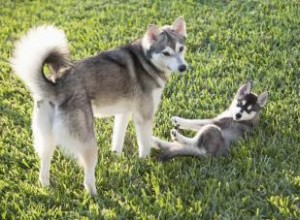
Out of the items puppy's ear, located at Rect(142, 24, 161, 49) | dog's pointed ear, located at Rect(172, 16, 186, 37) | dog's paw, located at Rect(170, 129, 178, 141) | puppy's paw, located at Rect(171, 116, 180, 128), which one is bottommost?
dog's paw, located at Rect(170, 129, 178, 141)

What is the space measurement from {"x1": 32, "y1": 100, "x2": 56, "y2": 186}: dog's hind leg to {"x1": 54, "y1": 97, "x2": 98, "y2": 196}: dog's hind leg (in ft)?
0.29

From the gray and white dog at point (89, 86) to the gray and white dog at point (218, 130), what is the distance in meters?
0.27

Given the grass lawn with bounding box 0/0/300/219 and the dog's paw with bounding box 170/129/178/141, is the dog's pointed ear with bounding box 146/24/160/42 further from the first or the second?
the grass lawn with bounding box 0/0/300/219

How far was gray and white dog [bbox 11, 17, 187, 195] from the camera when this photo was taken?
156 inches

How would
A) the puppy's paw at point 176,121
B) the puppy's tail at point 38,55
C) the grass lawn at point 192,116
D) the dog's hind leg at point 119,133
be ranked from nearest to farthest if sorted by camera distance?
the puppy's tail at point 38,55 < the grass lawn at point 192,116 < the dog's hind leg at point 119,133 < the puppy's paw at point 176,121

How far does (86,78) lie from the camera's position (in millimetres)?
4250

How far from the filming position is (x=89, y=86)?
13.9 feet

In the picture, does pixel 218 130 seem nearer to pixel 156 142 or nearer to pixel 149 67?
pixel 156 142

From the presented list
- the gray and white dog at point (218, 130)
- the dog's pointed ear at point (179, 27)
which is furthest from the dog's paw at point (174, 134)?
the dog's pointed ear at point (179, 27)

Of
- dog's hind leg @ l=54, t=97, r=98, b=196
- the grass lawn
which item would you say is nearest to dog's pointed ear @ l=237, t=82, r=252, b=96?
the grass lawn

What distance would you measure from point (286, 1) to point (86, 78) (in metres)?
5.44

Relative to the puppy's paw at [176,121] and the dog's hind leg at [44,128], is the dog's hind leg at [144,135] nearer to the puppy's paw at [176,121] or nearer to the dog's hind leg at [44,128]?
the puppy's paw at [176,121]

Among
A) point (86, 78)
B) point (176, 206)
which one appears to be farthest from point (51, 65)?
point (176, 206)

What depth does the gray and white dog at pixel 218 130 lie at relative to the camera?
470cm
